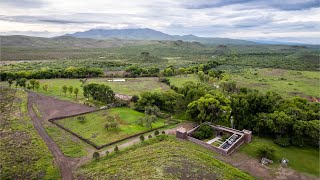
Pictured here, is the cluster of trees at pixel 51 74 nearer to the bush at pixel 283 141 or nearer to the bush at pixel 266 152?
the bush at pixel 283 141

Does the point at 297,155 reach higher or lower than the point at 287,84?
Answer: lower

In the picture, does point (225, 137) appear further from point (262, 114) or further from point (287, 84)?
point (287, 84)

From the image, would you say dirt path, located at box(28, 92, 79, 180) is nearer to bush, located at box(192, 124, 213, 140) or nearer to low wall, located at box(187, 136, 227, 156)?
low wall, located at box(187, 136, 227, 156)

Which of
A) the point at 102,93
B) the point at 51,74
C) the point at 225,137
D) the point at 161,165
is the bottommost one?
the point at 225,137

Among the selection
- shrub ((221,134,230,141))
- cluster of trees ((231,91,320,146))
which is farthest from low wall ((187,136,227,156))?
cluster of trees ((231,91,320,146))

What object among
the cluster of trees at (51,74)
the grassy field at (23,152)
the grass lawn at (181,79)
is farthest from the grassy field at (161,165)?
the cluster of trees at (51,74)

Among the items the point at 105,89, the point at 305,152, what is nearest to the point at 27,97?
the point at 105,89

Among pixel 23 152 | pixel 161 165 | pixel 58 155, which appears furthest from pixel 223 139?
pixel 23 152
